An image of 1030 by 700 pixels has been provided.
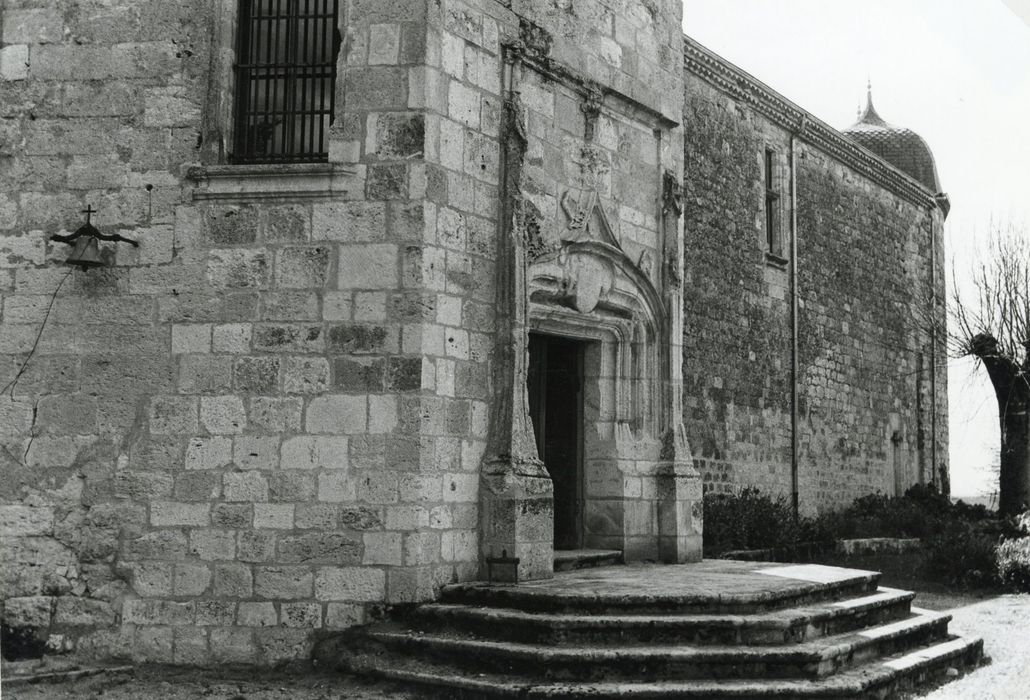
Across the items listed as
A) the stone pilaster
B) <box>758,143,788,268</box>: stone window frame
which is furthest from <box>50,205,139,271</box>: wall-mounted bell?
<box>758,143,788,268</box>: stone window frame

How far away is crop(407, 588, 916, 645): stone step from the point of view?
6.69 m

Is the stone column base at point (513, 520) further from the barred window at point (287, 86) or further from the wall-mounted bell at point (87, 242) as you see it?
the wall-mounted bell at point (87, 242)

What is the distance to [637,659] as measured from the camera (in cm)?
643

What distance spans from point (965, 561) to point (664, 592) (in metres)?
7.38

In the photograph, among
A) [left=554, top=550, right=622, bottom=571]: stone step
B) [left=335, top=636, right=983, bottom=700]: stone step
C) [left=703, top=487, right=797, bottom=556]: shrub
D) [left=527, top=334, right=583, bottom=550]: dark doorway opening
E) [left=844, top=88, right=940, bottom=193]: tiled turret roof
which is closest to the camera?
[left=335, top=636, right=983, bottom=700]: stone step

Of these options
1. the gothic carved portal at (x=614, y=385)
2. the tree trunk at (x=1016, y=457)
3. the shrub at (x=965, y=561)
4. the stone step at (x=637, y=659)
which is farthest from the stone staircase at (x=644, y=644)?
the tree trunk at (x=1016, y=457)

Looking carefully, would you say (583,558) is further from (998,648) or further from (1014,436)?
(1014,436)

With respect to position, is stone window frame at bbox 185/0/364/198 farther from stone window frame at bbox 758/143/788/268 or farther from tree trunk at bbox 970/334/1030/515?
tree trunk at bbox 970/334/1030/515

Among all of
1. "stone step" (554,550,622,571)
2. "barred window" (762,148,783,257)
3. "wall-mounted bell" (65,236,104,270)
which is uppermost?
"barred window" (762,148,783,257)

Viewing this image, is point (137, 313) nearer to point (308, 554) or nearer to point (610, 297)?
point (308, 554)

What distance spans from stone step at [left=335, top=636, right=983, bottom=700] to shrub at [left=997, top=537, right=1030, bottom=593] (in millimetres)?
6223

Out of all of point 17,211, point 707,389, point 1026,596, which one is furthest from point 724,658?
point 707,389

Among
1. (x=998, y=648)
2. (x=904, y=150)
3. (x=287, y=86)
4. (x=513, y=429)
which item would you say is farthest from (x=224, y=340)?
(x=904, y=150)

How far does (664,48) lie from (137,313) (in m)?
5.30
